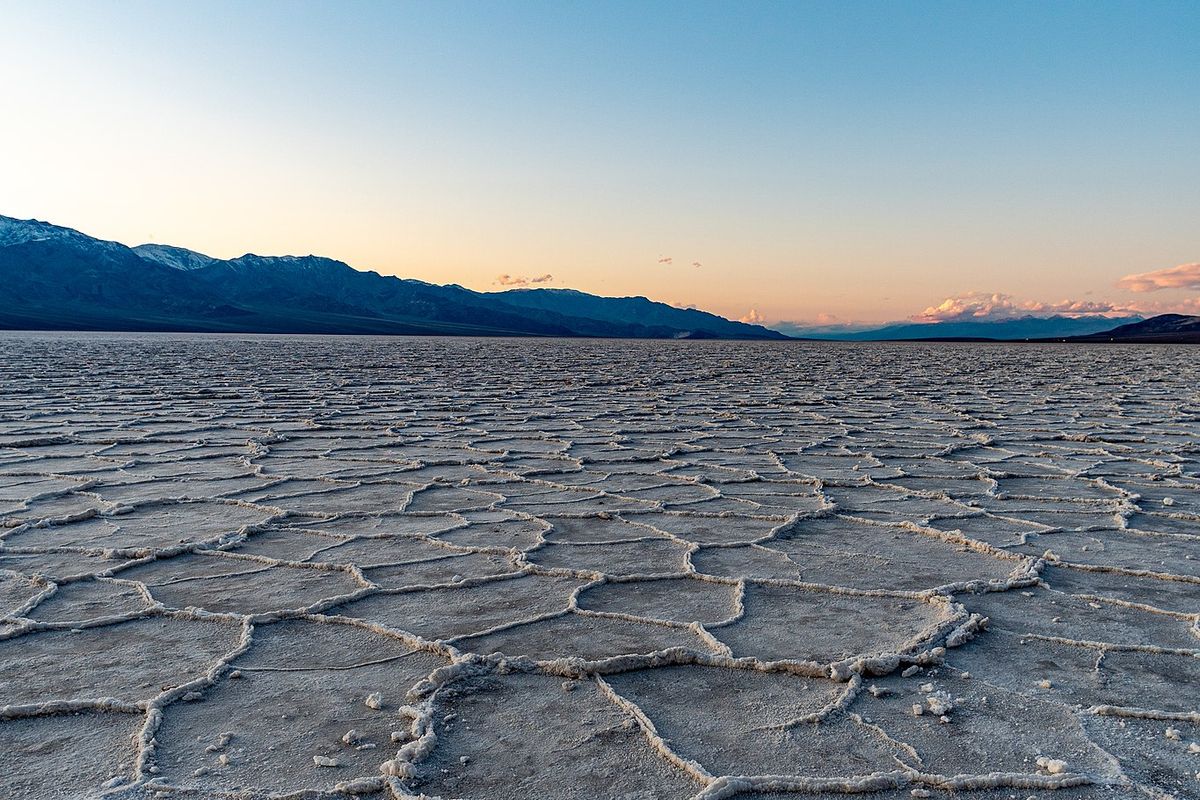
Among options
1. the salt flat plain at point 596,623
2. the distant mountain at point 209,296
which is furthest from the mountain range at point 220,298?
the salt flat plain at point 596,623

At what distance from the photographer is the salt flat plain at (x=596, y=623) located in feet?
4.24

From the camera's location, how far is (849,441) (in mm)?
4957

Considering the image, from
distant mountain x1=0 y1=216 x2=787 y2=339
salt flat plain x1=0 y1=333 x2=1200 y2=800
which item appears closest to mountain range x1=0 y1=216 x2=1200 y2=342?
distant mountain x1=0 y1=216 x2=787 y2=339

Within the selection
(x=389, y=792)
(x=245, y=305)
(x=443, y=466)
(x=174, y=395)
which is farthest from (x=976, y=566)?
(x=245, y=305)

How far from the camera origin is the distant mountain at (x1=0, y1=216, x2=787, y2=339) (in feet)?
239

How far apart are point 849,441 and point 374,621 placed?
3617mm

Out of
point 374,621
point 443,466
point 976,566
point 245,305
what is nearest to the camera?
point 374,621

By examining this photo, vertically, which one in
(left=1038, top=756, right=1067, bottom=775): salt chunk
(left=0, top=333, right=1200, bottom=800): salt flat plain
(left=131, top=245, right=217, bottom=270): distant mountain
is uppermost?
(left=131, top=245, right=217, bottom=270): distant mountain

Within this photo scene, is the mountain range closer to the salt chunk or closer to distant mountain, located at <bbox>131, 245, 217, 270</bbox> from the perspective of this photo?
distant mountain, located at <bbox>131, 245, 217, 270</bbox>

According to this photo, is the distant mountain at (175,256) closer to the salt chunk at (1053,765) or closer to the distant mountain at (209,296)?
the distant mountain at (209,296)

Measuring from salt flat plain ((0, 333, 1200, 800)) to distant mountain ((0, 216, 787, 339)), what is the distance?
5959 cm

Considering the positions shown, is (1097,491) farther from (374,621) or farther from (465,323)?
(465,323)

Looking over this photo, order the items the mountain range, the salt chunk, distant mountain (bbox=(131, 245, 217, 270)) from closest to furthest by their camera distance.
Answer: the salt chunk < the mountain range < distant mountain (bbox=(131, 245, 217, 270))

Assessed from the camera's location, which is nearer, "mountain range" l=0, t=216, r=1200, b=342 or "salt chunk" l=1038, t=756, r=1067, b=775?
→ "salt chunk" l=1038, t=756, r=1067, b=775
